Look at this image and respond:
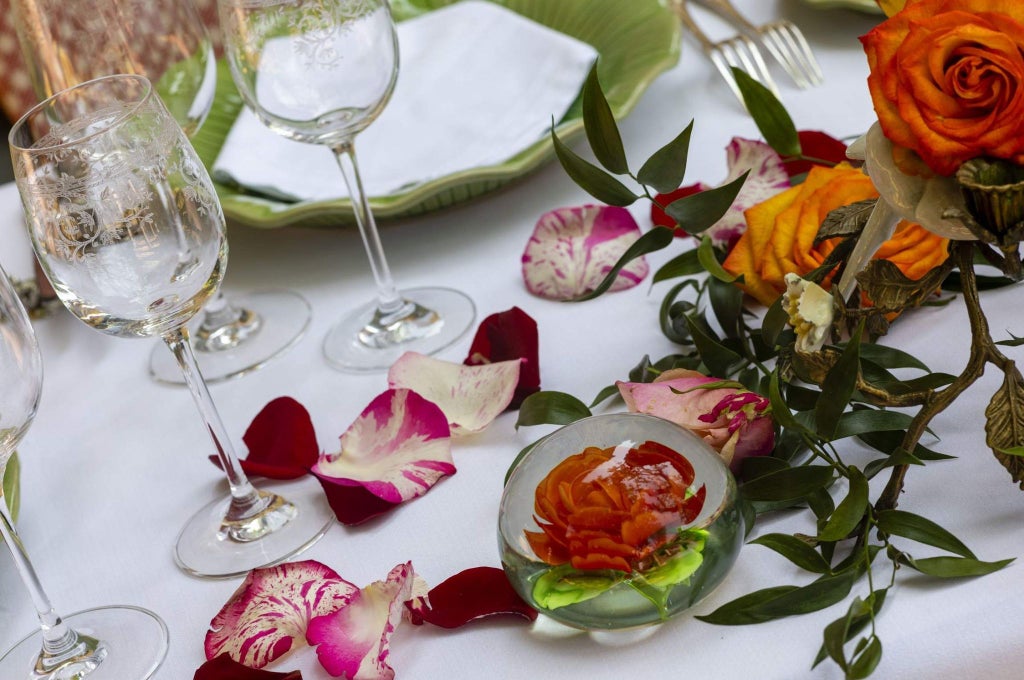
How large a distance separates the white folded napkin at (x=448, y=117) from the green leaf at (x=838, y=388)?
1.35 ft

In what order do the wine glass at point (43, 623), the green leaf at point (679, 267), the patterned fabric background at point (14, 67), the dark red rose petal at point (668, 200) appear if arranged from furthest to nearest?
the patterned fabric background at point (14, 67) → the dark red rose petal at point (668, 200) → the green leaf at point (679, 267) → the wine glass at point (43, 623)

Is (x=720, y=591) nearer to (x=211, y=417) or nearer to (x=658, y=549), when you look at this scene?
(x=658, y=549)

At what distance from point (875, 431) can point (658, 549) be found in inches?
4.9

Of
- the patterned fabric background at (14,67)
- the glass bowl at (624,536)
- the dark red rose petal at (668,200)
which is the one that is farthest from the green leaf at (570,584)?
the patterned fabric background at (14,67)

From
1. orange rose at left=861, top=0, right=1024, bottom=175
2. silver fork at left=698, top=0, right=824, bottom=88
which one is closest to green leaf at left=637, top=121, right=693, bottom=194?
orange rose at left=861, top=0, right=1024, bottom=175

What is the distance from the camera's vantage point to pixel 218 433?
1.82ft

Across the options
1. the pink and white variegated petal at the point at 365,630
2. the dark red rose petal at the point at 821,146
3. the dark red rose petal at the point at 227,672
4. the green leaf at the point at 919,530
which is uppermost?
the dark red rose petal at the point at 821,146

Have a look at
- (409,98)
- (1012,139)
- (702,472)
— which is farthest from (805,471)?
(409,98)

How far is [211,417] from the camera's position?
551mm

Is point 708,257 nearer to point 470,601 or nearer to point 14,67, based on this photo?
point 470,601

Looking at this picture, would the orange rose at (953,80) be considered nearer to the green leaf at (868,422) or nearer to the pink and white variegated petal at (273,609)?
the green leaf at (868,422)

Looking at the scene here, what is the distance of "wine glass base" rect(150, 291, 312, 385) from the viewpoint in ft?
2.42

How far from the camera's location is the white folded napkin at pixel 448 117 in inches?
31.9

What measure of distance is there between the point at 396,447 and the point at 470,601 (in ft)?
0.46
